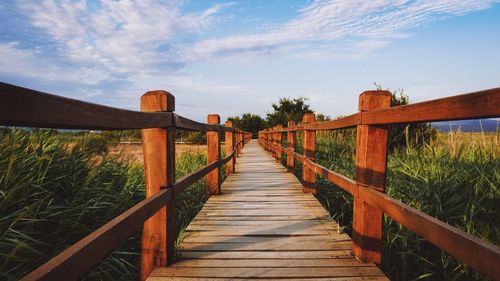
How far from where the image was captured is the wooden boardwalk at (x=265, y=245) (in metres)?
2.12

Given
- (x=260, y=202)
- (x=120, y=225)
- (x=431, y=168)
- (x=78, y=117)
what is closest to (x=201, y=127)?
(x=260, y=202)

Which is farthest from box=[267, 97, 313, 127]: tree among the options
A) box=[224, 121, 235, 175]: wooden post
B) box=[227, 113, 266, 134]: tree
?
box=[224, 121, 235, 175]: wooden post

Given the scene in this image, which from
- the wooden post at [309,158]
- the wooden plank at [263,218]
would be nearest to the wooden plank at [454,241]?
the wooden plank at [263,218]

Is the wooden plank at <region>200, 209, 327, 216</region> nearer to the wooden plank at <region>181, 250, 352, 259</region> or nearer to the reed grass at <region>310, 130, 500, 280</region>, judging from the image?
the reed grass at <region>310, 130, 500, 280</region>

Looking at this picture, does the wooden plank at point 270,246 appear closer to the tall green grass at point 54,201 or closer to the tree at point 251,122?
the tall green grass at point 54,201

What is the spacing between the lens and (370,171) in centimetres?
221

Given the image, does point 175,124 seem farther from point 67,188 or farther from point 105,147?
point 105,147

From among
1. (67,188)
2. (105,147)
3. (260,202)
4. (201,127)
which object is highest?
(201,127)

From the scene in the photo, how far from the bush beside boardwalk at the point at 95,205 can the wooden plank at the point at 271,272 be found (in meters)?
0.45

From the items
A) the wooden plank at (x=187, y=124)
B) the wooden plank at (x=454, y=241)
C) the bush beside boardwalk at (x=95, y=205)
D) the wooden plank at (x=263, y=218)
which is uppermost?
the wooden plank at (x=187, y=124)

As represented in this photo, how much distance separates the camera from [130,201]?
11.4ft

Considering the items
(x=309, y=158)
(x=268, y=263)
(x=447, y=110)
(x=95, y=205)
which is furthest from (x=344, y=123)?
(x=95, y=205)

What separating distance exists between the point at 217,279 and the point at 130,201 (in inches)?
70.7

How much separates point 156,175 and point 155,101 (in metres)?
0.49
